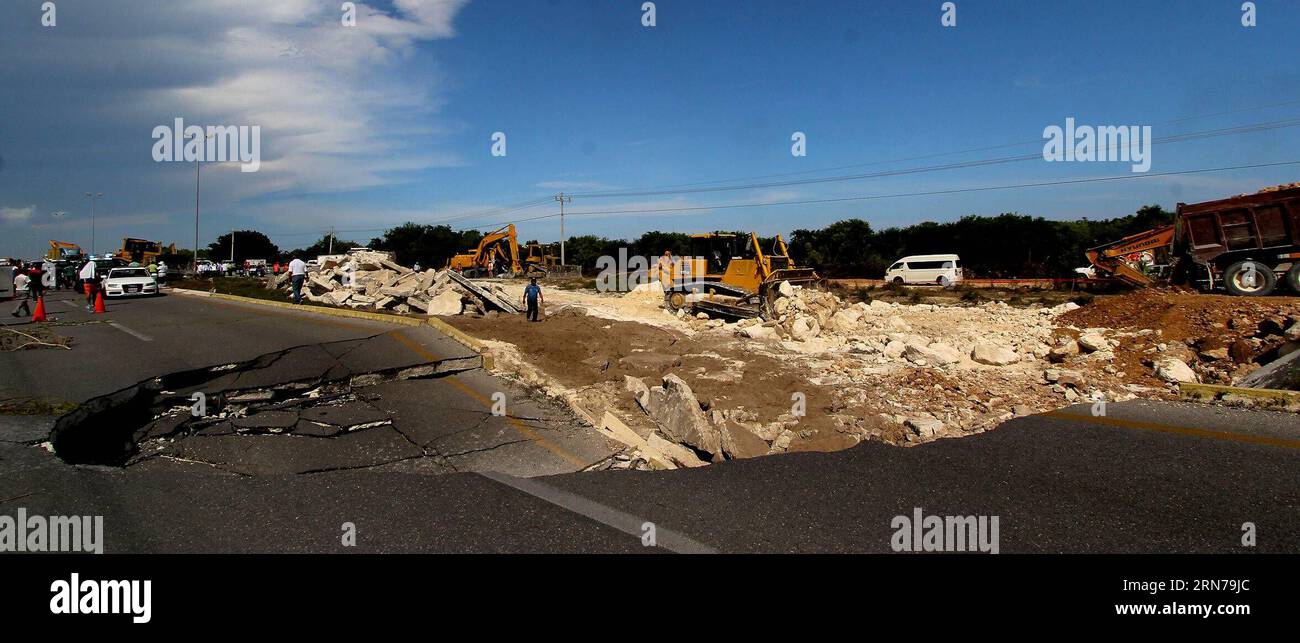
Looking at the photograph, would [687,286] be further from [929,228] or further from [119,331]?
[929,228]

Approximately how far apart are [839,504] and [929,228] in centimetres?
5023

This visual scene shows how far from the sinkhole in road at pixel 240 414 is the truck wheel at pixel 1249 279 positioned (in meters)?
19.1

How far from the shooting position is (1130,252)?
20.4 meters

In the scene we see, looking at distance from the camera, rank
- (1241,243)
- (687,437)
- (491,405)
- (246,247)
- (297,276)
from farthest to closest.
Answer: (246,247) → (297,276) → (1241,243) → (491,405) → (687,437)

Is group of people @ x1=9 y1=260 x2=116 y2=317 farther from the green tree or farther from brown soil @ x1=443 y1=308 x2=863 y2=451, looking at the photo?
the green tree

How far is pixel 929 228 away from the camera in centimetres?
4981

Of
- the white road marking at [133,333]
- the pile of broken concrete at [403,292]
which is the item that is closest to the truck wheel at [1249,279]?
the pile of broken concrete at [403,292]

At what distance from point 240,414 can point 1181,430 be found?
9.79m

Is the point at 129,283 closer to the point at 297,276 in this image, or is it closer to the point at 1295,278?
the point at 297,276

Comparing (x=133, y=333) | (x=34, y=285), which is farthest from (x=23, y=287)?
(x=133, y=333)

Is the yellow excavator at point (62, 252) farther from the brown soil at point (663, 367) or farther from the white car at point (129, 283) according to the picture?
the brown soil at point (663, 367)

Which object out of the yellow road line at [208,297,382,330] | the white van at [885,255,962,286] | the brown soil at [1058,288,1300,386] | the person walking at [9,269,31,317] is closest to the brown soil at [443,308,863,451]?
the yellow road line at [208,297,382,330]

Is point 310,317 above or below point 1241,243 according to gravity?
below
